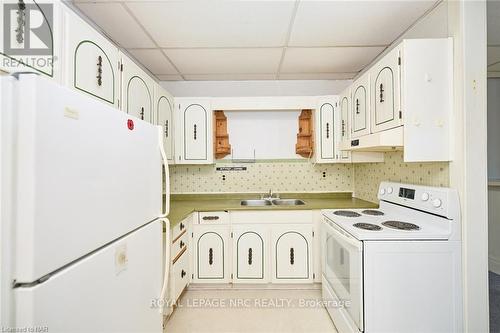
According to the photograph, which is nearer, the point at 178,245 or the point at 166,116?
the point at 178,245

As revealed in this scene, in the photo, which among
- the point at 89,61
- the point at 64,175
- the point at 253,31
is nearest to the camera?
the point at 64,175

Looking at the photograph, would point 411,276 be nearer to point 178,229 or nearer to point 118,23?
point 178,229

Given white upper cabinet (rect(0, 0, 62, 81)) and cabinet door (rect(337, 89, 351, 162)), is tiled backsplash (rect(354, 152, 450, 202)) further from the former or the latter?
white upper cabinet (rect(0, 0, 62, 81))

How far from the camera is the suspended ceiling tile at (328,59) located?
7.27 ft

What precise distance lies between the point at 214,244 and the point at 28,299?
1.87 meters

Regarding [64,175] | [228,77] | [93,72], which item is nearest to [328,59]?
[228,77]

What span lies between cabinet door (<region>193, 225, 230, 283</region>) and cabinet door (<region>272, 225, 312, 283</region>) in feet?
1.62

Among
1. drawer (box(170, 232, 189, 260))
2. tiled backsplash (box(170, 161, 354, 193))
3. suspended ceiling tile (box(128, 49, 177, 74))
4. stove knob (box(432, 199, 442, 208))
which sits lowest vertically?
drawer (box(170, 232, 189, 260))

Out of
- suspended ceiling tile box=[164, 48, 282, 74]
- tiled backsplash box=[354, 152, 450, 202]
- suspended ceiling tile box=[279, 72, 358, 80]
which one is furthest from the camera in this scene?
suspended ceiling tile box=[279, 72, 358, 80]

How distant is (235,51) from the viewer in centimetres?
220

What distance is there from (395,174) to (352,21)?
134cm

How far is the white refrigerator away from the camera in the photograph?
57cm

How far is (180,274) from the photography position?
2080 millimetres

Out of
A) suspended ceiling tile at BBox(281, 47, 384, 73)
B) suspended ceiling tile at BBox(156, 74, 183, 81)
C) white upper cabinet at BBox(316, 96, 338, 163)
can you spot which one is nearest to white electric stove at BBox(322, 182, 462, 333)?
white upper cabinet at BBox(316, 96, 338, 163)
